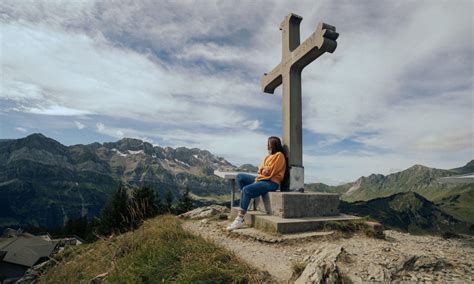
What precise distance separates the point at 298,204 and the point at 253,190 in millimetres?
1258

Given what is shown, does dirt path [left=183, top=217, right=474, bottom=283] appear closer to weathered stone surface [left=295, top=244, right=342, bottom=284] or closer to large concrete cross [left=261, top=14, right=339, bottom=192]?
weathered stone surface [left=295, top=244, right=342, bottom=284]

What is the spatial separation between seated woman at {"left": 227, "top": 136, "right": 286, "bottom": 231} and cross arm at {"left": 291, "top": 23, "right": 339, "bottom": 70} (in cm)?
269

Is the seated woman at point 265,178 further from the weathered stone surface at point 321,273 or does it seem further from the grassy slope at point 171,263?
the weathered stone surface at point 321,273

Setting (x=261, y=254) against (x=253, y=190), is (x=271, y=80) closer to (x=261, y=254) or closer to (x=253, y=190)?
(x=253, y=190)

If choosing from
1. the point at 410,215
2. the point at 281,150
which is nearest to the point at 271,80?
the point at 281,150

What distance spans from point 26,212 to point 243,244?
22637 cm

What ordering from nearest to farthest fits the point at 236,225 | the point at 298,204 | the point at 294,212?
the point at 236,225, the point at 294,212, the point at 298,204

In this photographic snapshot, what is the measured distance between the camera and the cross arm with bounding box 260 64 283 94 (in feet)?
32.8

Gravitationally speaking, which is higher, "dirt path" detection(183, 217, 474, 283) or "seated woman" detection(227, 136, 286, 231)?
"seated woman" detection(227, 136, 286, 231)

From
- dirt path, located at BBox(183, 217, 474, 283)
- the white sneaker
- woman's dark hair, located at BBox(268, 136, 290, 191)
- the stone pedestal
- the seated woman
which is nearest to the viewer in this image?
dirt path, located at BBox(183, 217, 474, 283)

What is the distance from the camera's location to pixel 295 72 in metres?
9.19

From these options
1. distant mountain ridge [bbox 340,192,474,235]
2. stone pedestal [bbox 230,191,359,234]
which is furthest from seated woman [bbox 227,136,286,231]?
distant mountain ridge [bbox 340,192,474,235]

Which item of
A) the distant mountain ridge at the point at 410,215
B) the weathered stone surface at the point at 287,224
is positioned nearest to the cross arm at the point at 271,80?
the weathered stone surface at the point at 287,224

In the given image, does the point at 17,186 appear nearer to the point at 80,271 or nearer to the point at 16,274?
the point at 16,274
